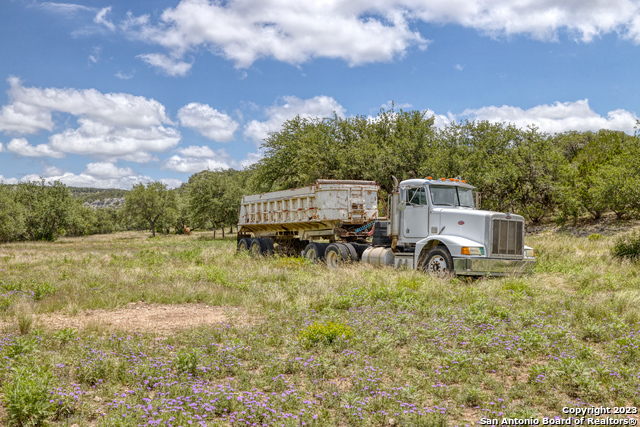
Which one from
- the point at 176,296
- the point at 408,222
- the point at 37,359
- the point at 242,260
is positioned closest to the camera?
the point at 37,359

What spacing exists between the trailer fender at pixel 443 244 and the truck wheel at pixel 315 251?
15.6 ft

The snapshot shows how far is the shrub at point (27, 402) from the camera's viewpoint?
438 centimetres

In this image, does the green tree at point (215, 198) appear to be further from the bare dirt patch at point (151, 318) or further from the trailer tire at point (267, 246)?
the bare dirt patch at point (151, 318)

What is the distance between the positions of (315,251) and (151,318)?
958 centimetres

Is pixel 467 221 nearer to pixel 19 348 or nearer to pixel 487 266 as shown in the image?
pixel 487 266

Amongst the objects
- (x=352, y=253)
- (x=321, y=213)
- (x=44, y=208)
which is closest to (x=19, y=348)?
(x=352, y=253)

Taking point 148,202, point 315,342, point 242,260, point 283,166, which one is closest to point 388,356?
point 315,342

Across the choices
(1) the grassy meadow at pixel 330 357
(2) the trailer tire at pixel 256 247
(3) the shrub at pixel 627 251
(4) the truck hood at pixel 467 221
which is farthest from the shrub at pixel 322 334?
(2) the trailer tire at pixel 256 247

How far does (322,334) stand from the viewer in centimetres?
700

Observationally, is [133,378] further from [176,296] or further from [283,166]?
[283,166]

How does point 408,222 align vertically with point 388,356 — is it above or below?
above

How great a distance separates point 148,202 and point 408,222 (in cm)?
5789

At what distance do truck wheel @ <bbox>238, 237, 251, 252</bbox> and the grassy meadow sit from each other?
467 inches

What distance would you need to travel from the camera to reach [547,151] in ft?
108
